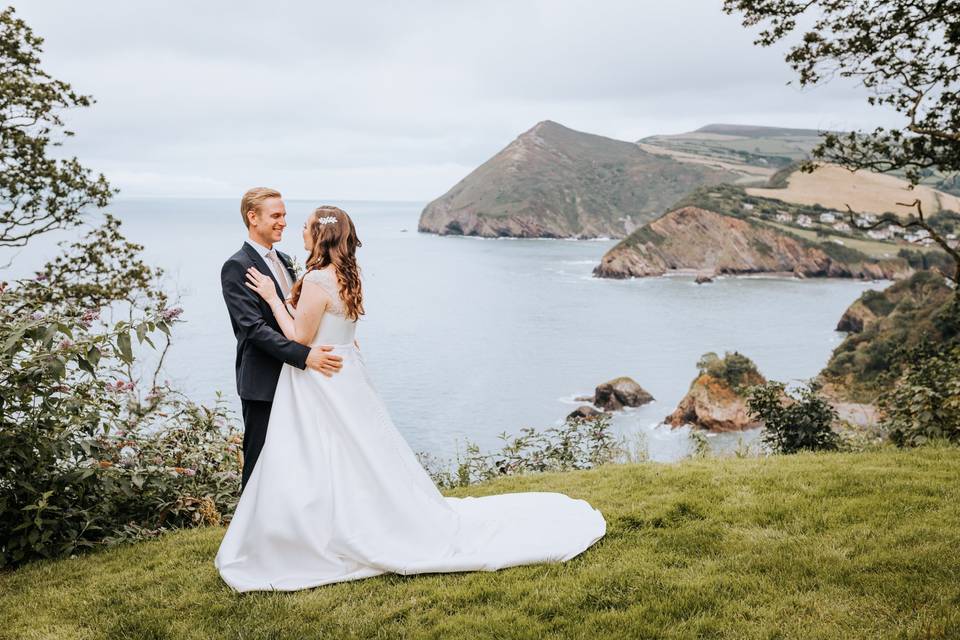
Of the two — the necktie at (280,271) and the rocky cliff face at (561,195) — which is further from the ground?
the rocky cliff face at (561,195)

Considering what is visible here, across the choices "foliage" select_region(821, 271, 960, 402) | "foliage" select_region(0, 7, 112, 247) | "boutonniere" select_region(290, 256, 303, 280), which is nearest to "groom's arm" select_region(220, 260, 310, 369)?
"boutonniere" select_region(290, 256, 303, 280)

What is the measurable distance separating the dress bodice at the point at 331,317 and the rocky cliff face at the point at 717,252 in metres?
98.6

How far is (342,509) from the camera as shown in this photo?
14.1ft

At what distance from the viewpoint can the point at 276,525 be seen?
422 cm

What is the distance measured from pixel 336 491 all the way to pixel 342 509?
116mm

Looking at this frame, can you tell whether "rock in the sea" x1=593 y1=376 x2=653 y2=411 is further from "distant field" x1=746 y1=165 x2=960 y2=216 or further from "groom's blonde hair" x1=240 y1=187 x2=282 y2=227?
"distant field" x1=746 y1=165 x2=960 y2=216

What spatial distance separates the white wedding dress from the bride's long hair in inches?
2.7

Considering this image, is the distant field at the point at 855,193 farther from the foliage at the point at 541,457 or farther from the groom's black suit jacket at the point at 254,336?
the groom's black suit jacket at the point at 254,336

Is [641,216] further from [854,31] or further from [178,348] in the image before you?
[854,31]

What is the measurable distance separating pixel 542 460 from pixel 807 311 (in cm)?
7901

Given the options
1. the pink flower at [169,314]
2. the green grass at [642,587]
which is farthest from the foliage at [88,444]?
the green grass at [642,587]

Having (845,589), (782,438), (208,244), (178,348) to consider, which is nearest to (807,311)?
(178,348)

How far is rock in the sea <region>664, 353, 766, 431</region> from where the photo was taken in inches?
1421

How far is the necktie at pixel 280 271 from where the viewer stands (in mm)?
4695
